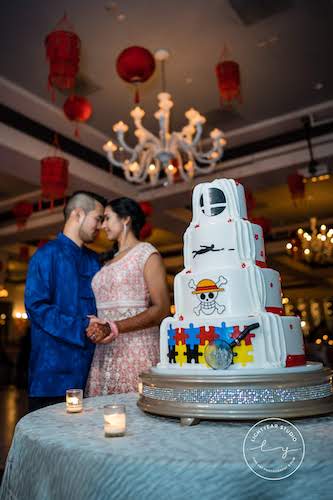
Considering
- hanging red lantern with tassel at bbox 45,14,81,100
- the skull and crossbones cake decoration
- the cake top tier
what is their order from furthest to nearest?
hanging red lantern with tassel at bbox 45,14,81,100, the cake top tier, the skull and crossbones cake decoration

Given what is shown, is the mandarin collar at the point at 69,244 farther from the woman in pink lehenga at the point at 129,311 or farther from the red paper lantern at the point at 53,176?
the red paper lantern at the point at 53,176

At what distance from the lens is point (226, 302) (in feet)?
4.12

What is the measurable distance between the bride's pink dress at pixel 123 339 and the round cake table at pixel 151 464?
828mm

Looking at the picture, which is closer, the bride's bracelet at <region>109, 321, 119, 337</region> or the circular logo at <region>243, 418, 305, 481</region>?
the circular logo at <region>243, 418, 305, 481</region>

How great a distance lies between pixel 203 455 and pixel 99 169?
638 centimetres

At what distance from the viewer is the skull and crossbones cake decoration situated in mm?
1268

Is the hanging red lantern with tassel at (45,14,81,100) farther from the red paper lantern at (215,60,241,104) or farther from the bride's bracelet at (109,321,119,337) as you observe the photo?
the bride's bracelet at (109,321,119,337)

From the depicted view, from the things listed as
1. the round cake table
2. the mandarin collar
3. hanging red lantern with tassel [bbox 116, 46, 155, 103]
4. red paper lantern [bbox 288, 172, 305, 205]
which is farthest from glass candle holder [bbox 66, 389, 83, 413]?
red paper lantern [bbox 288, 172, 305, 205]

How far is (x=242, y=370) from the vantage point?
1.08m

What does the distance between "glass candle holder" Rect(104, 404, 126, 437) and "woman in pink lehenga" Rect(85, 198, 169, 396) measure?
87cm

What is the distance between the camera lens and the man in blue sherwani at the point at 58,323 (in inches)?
66.1

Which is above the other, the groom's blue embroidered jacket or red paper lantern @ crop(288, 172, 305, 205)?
red paper lantern @ crop(288, 172, 305, 205)

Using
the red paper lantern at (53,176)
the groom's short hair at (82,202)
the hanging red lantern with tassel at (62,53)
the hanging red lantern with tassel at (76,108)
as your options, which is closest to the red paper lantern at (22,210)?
the red paper lantern at (53,176)

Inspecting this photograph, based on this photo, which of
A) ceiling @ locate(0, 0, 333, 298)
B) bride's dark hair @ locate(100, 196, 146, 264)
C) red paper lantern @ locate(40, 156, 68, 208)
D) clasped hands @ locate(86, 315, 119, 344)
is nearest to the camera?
clasped hands @ locate(86, 315, 119, 344)
